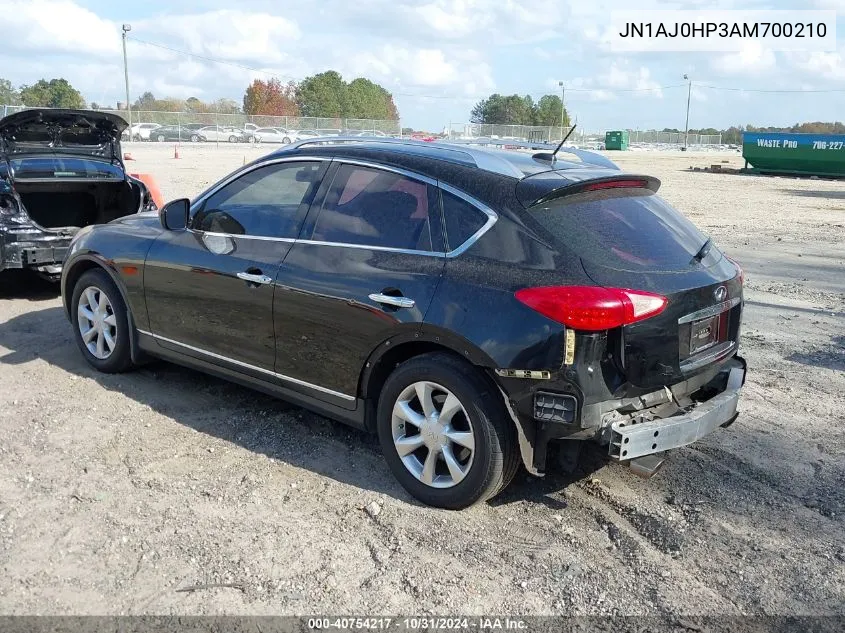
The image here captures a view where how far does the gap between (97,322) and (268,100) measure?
93.4 meters

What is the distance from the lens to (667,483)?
420 centimetres

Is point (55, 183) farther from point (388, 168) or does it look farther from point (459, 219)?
point (459, 219)

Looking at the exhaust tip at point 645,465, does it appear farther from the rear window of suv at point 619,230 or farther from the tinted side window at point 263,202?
the tinted side window at point 263,202

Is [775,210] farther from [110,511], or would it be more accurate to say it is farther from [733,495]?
A: [110,511]

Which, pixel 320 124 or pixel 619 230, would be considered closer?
pixel 619 230

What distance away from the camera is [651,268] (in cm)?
362

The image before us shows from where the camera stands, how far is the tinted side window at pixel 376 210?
12.9 ft

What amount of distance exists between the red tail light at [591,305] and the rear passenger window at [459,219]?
48 cm

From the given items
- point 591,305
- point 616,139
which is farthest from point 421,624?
point 616,139

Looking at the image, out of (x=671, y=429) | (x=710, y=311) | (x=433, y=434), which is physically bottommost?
(x=433, y=434)

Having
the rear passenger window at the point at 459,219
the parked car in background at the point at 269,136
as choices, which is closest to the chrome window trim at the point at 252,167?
the rear passenger window at the point at 459,219

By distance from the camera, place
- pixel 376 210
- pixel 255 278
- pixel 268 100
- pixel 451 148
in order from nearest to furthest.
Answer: pixel 376 210
pixel 451 148
pixel 255 278
pixel 268 100

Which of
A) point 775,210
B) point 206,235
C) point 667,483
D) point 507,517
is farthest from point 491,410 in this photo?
point 775,210

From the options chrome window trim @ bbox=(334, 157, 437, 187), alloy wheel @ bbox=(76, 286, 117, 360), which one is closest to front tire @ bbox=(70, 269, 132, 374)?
alloy wheel @ bbox=(76, 286, 117, 360)
